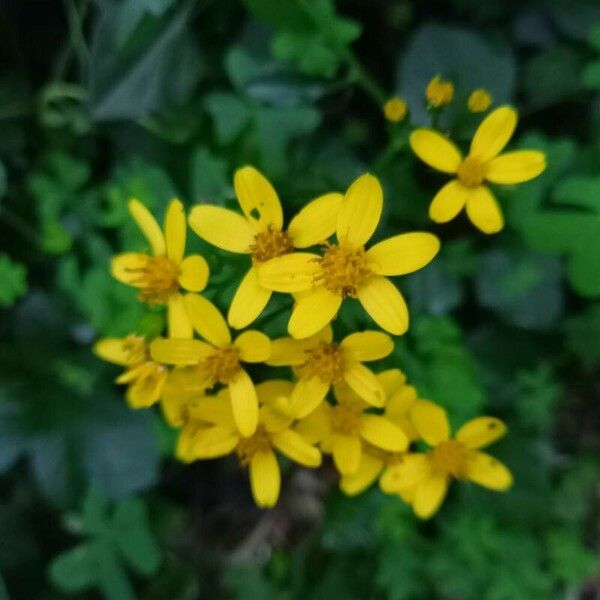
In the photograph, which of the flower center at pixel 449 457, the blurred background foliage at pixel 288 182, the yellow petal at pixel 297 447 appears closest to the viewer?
the yellow petal at pixel 297 447

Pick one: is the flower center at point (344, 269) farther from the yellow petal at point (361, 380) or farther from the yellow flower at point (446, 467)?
the yellow flower at point (446, 467)

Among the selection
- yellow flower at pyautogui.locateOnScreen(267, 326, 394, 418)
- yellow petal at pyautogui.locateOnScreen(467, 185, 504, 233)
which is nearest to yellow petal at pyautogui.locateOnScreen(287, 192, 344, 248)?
yellow flower at pyautogui.locateOnScreen(267, 326, 394, 418)

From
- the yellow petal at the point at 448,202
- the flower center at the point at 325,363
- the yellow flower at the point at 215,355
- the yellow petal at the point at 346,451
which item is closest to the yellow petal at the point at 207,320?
the yellow flower at the point at 215,355

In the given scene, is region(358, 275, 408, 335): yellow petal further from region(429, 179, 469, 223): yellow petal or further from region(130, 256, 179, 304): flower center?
region(130, 256, 179, 304): flower center

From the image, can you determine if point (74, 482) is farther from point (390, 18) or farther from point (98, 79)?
point (390, 18)

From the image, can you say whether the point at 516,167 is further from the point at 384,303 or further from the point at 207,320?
the point at 207,320

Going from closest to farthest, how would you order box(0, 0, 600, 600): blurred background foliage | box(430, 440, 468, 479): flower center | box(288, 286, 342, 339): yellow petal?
box(288, 286, 342, 339): yellow petal < box(430, 440, 468, 479): flower center < box(0, 0, 600, 600): blurred background foliage
